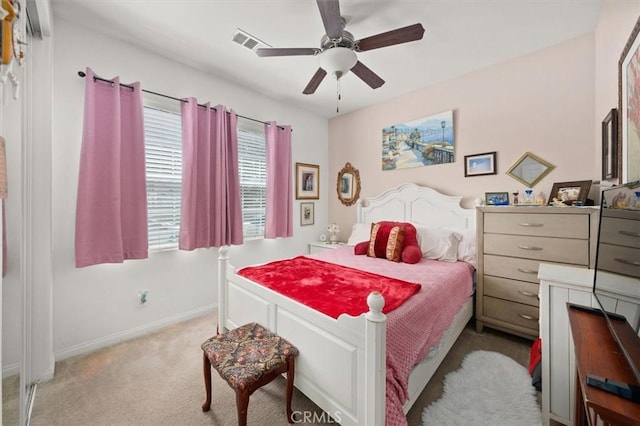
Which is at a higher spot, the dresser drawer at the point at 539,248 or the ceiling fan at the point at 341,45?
the ceiling fan at the point at 341,45

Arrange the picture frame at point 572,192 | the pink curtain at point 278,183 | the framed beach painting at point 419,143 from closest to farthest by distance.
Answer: the picture frame at point 572,192 < the framed beach painting at point 419,143 < the pink curtain at point 278,183

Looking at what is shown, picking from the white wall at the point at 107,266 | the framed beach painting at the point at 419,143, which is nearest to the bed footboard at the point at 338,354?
the white wall at the point at 107,266

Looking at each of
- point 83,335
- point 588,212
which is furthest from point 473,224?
point 83,335

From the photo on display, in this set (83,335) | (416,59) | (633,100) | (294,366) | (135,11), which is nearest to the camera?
(633,100)

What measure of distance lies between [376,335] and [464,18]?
2.47 meters

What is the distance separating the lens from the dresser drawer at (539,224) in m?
2.01

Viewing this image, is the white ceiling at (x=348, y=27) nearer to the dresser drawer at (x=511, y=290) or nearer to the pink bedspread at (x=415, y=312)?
the pink bedspread at (x=415, y=312)

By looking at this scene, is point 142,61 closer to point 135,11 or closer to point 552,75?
point 135,11

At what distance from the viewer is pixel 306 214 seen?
4.05 m

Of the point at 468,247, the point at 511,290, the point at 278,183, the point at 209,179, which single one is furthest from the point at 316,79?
the point at 511,290

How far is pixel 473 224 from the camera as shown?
113 inches

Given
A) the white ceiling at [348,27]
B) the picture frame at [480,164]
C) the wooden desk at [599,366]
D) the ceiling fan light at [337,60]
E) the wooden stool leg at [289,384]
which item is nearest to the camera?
the wooden desk at [599,366]

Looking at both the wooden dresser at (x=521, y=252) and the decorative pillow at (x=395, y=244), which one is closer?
the wooden dresser at (x=521, y=252)

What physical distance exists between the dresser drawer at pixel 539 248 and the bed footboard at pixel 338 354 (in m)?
1.88
